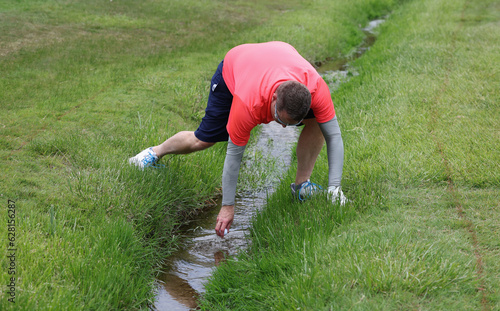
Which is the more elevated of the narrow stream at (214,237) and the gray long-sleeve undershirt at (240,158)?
the gray long-sleeve undershirt at (240,158)

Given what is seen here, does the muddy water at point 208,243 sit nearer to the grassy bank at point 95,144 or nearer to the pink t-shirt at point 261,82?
the grassy bank at point 95,144

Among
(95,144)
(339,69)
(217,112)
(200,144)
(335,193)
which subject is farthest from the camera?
(339,69)

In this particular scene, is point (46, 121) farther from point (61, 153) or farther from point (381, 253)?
point (381, 253)

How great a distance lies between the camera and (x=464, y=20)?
1189 centimetres

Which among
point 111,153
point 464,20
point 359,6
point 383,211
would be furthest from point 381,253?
point 359,6

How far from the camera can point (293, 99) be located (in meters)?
3.07

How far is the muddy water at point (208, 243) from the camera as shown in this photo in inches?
144

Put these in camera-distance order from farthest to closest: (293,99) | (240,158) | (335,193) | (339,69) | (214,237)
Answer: (339,69) < (214,237) < (335,193) < (240,158) < (293,99)

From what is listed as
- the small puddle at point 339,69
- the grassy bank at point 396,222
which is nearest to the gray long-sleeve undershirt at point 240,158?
the grassy bank at point 396,222

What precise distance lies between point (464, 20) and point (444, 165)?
885 cm

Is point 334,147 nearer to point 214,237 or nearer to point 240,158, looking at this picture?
point 240,158

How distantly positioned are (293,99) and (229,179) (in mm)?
876

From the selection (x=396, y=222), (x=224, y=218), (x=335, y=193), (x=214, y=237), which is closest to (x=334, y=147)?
(x=335, y=193)

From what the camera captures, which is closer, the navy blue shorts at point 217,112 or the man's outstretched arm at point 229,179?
the man's outstretched arm at point 229,179
